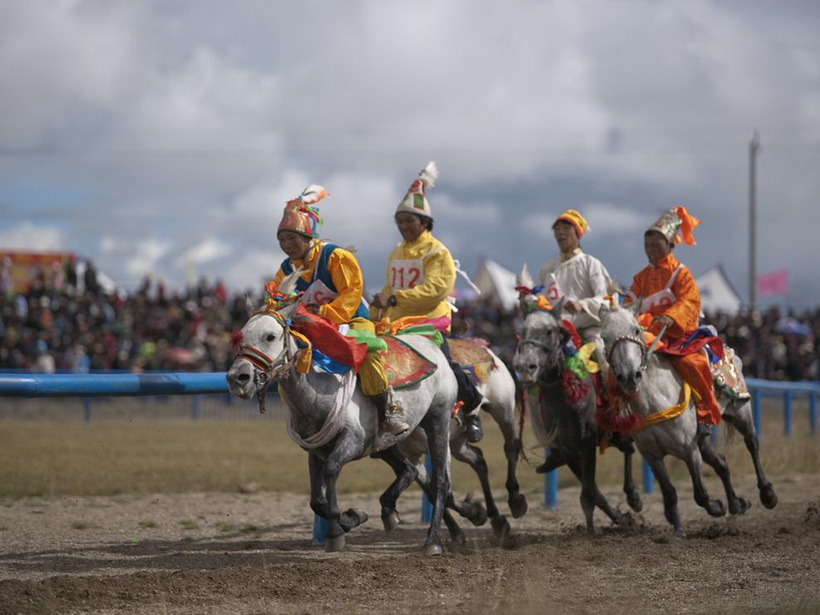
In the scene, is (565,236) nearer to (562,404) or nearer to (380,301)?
(562,404)

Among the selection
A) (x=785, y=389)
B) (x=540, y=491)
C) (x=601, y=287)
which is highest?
(x=601, y=287)

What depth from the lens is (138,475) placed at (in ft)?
46.1

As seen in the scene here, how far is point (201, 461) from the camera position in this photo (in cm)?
1609

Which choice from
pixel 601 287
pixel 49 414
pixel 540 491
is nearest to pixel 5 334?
pixel 49 414

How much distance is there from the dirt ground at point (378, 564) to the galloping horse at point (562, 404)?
→ 45cm

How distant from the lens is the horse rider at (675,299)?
31.6ft

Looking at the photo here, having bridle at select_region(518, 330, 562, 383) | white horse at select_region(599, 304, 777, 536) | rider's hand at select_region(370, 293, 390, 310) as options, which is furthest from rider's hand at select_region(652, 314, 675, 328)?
rider's hand at select_region(370, 293, 390, 310)

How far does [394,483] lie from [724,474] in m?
3.71

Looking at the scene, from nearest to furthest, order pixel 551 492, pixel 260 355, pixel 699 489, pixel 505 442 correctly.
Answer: pixel 260 355 < pixel 699 489 < pixel 505 442 < pixel 551 492

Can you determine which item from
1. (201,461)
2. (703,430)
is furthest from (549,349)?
(201,461)

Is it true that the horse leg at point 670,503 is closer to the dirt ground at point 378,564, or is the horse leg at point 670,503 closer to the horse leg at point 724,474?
the dirt ground at point 378,564

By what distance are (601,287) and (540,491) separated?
4437 millimetres

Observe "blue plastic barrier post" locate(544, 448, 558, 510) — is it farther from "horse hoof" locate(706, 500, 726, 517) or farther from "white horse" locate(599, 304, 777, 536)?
"horse hoof" locate(706, 500, 726, 517)

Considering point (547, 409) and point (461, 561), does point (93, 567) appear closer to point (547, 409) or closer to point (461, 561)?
point (461, 561)
